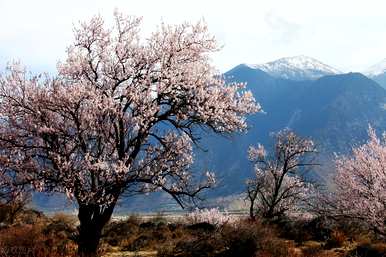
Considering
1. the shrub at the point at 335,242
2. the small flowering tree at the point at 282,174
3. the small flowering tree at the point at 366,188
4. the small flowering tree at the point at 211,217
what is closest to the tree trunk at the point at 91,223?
the small flowering tree at the point at 366,188

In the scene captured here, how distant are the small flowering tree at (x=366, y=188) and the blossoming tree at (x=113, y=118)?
7.82m

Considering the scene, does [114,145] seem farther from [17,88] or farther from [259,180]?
[259,180]

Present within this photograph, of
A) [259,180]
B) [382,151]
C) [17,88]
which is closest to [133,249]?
[17,88]

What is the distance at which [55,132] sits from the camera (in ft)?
63.6

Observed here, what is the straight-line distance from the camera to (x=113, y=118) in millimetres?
20562

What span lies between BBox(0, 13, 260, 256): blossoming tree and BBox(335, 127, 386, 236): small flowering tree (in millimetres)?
7818

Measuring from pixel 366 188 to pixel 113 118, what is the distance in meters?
15.5

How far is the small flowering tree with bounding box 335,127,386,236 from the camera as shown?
2456 cm

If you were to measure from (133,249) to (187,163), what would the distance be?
9643 mm

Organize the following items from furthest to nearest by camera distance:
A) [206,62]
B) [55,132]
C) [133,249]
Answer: [133,249] < [206,62] < [55,132]

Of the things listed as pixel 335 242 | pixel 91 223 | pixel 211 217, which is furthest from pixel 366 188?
pixel 91 223

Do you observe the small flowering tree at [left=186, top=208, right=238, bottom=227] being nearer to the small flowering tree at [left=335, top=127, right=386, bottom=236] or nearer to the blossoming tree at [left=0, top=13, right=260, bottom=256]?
the small flowering tree at [left=335, top=127, right=386, bottom=236]

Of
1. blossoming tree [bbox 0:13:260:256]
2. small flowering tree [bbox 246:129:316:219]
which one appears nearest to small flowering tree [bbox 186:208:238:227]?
small flowering tree [bbox 246:129:316:219]

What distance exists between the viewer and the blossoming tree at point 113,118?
19.5m
